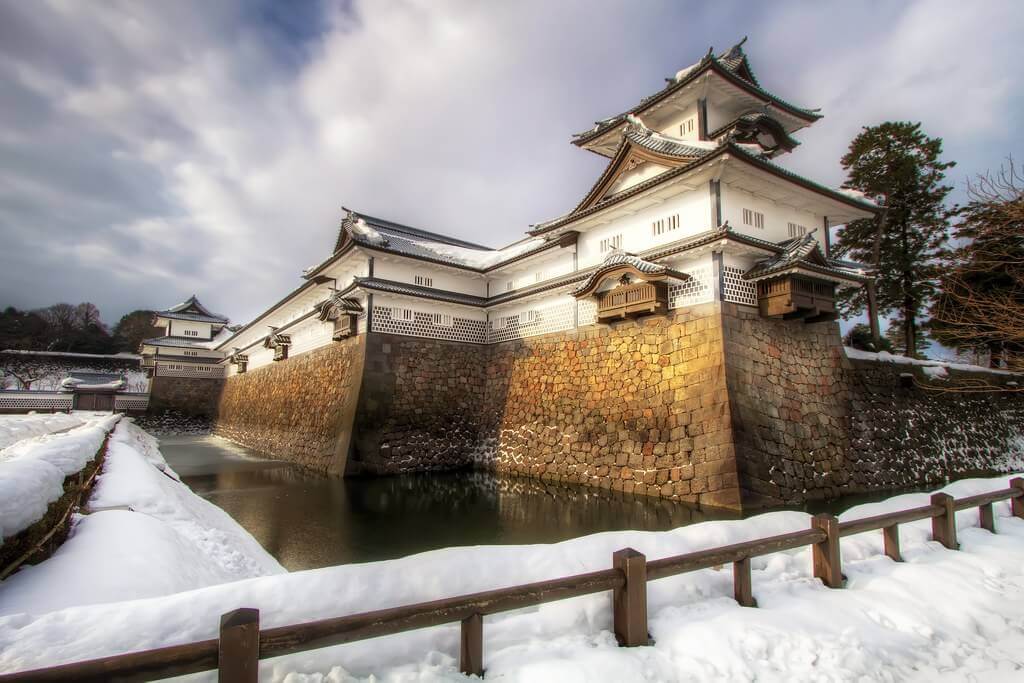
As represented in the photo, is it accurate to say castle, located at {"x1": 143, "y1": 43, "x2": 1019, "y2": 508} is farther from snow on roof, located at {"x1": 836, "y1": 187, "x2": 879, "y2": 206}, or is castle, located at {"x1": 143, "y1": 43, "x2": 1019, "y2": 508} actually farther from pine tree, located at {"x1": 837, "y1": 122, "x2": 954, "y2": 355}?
pine tree, located at {"x1": 837, "y1": 122, "x2": 954, "y2": 355}

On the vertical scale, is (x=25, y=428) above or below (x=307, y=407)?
below

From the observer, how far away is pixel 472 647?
2.71 metres

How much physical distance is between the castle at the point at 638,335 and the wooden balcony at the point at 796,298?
4 centimetres

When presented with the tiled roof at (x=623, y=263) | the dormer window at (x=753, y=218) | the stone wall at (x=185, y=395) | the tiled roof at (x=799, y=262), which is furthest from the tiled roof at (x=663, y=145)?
the stone wall at (x=185, y=395)

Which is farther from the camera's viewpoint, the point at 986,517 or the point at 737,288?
the point at 737,288

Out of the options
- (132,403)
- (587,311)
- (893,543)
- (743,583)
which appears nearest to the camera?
(743,583)

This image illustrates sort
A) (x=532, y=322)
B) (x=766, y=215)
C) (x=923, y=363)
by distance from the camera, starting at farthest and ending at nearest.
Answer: (x=532, y=322) < (x=923, y=363) < (x=766, y=215)

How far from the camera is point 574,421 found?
1262 centimetres

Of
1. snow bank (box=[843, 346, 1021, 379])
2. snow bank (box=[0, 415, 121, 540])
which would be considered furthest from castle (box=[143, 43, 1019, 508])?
snow bank (box=[0, 415, 121, 540])


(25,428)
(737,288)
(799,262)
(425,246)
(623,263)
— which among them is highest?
(425,246)

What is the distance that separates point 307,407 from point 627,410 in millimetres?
11950

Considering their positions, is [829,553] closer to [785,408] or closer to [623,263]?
[785,408]

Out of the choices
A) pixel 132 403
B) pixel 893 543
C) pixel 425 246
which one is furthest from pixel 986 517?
pixel 132 403

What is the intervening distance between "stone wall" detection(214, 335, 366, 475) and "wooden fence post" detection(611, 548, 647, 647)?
11594 millimetres
